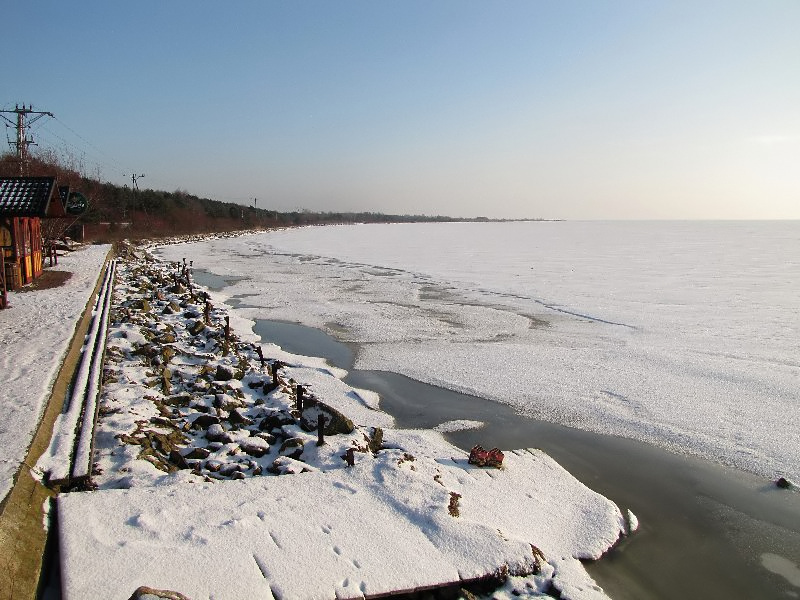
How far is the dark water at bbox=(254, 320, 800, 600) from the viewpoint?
13.3 ft

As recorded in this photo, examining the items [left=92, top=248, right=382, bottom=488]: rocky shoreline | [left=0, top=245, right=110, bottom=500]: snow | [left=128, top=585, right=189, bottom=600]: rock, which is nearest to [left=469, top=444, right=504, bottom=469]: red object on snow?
[left=92, top=248, right=382, bottom=488]: rocky shoreline

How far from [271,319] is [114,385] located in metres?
6.48

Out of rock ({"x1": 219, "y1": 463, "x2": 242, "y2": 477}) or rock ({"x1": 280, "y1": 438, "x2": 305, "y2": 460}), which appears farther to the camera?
rock ({"x1": 280, "y1": 438, "x2": 305, "y2": 460})

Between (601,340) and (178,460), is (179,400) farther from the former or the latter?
(601,340)

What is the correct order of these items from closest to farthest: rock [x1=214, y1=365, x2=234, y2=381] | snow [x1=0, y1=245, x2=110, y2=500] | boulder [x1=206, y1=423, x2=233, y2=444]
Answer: snow [x1=0, y1=245, x2=110, y2=500] < boulder [x1=206, y1=423, x2=233, y2=444] < rock [x1=214, y1=365, x2=234, y2=381]

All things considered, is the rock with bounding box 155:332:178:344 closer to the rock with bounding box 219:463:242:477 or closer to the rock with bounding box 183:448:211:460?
the rock with bounding box 183:448:211:460

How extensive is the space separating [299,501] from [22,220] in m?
12.9

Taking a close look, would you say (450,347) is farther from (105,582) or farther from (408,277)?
(408,277)

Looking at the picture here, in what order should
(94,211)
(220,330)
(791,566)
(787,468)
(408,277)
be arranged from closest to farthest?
(791,566) < (787,468) < (220,330) < (408,277) < (94,211)

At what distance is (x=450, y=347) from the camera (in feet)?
33.9

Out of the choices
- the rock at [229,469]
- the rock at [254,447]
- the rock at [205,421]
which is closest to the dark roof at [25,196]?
the rock at [205,421]

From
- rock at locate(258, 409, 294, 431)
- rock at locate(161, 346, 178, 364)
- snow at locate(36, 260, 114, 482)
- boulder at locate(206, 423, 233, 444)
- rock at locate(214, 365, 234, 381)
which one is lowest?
rock at locate(258, 409, 294, 431)

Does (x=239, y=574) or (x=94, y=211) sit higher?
(x=94, y=211)

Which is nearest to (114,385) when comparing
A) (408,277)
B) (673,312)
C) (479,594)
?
(479,594)
